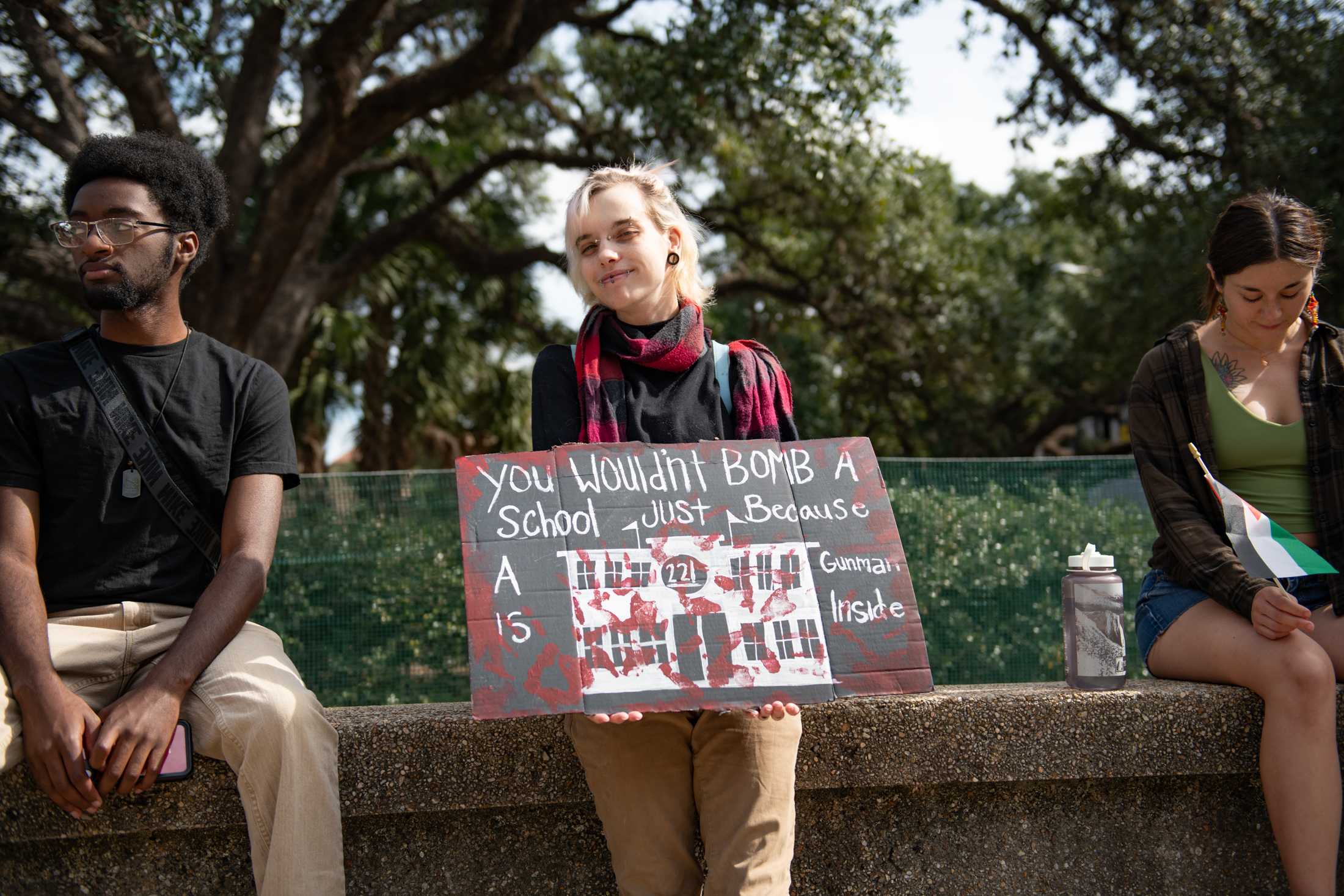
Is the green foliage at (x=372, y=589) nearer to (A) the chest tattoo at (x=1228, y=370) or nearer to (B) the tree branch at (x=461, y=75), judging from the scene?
(A) the chest tattoo at (x=1228, y=370)

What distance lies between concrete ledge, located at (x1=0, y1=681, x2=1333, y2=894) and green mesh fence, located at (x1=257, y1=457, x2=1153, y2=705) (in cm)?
179

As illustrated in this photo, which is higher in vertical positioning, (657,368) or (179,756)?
(657,368)

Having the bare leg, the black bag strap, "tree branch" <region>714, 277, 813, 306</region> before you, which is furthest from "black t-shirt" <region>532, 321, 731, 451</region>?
"tree branch" <region>714, 277, 813, 306</region>

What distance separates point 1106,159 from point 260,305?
793cm

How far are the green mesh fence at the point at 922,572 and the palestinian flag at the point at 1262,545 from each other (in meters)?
1.88

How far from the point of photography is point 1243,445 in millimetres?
3057

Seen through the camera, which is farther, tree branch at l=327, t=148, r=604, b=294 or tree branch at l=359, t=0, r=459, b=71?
tree branch at l=327, t=148, r=604, b=294

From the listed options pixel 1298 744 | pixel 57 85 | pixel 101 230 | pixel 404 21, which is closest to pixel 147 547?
pixel 101 230

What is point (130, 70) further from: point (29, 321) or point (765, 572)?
point (765, 572)

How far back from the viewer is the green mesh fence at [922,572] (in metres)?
4.85

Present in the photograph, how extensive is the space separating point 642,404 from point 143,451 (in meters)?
1.18

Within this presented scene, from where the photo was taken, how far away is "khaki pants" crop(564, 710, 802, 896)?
93.5 inches

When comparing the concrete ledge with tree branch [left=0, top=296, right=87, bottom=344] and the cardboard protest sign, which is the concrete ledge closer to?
the cardboard protest sign

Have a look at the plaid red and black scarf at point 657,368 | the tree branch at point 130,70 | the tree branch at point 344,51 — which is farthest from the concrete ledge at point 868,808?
the tree branch at point 344,51
